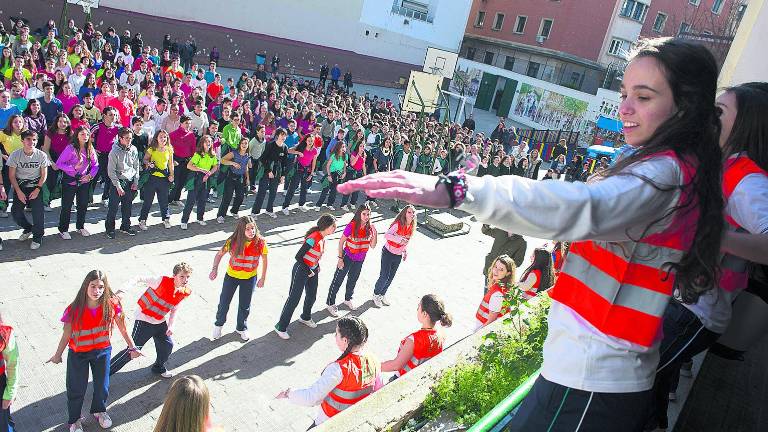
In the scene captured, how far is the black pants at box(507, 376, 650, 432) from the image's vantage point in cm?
174

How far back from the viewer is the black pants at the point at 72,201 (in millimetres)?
8523

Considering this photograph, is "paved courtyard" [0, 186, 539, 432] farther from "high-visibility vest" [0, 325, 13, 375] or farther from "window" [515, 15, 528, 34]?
"window" [515, 15, 528, 34]

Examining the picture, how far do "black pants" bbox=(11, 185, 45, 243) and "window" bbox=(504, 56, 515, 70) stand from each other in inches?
1576

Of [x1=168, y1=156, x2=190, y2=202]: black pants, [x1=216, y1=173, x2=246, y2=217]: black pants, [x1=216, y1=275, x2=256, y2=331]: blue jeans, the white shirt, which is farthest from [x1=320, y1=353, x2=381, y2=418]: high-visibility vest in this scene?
[x1=216, y1=173, x2=246, y2=217]: black pants

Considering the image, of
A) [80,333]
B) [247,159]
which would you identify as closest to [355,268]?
[247,159]

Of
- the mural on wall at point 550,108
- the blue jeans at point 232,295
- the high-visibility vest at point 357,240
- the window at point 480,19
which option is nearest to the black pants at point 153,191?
the blue jeans at point 232,295

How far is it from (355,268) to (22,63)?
349 inches

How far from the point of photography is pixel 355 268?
8594 millimetres

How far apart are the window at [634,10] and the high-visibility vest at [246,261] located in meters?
40.2

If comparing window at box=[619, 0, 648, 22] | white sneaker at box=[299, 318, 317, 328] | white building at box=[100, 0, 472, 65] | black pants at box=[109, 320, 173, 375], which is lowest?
white sneaker at box=[299, 318, 317, 328]

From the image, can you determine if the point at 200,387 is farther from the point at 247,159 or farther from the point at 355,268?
the point at 247,159

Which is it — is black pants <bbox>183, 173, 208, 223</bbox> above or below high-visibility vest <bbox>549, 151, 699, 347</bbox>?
below

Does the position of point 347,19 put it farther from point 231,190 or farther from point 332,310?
point 332,310

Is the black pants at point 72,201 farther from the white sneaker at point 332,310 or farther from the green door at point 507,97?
the green door at point 507,97
